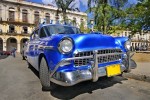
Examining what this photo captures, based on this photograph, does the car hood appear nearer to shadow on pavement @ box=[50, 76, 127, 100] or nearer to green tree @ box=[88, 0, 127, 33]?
shadow on pavement @ box=[50, 76, 127, 100]

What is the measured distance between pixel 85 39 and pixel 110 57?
2.78 ft

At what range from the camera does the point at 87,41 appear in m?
4.66

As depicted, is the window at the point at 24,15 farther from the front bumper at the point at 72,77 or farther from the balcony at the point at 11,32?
the front bumper at the point at 72,77

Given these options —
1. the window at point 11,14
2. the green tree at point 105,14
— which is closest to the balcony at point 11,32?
the window at point 11,14

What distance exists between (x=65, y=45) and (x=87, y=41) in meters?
0.56

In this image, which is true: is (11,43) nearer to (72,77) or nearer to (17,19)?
(17,19)

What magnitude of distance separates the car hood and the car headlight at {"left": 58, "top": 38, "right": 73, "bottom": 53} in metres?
0.09

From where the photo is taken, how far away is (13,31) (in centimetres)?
5175

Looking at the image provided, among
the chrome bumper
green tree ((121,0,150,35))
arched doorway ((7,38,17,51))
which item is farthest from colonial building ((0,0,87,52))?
the chrome bumper

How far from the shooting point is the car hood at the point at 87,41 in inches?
177

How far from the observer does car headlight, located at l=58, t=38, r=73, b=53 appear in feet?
14.4

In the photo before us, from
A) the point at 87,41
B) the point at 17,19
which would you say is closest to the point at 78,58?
the point at 87,41

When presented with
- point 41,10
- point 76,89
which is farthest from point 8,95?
point 41,10

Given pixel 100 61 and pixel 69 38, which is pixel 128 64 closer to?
pixel 100 61
